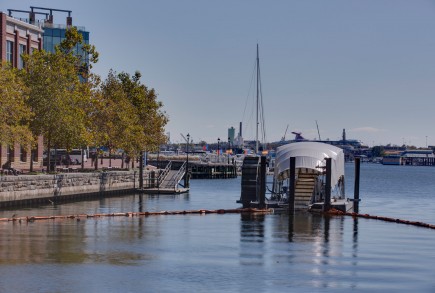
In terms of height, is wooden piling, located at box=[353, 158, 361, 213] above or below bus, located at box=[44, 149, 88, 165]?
below

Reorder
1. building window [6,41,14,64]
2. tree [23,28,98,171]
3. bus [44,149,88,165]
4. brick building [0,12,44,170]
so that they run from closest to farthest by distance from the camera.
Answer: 1. tree [23,28,98,171]
2. brick building [0,12,44,170]
3. building window [6,41,14,64]
4. bus [44,149,88,165]

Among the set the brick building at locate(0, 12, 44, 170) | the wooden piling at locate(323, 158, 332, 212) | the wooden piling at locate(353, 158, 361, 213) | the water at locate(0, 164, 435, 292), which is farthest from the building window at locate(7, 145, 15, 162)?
the wooden piling at locate(323, 158, 332, 212)

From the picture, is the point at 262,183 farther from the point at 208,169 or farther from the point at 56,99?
the point at 208,169

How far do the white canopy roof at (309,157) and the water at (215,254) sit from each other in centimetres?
478

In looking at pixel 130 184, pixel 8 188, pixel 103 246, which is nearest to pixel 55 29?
pixel 130 184

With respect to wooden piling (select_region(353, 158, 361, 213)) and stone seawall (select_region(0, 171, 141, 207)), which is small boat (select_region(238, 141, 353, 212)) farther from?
stone seawall (select_region(0, 171, 141, 207))

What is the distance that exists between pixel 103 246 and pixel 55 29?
445ft

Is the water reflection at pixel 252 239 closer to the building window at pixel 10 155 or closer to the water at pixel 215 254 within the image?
the water at pixel 215 254

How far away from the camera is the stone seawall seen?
2675 inches

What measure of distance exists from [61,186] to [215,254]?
40.6 metres

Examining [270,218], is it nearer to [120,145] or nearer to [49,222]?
[49,222]

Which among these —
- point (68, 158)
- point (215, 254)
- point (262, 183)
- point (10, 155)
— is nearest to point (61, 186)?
point (10, 155)

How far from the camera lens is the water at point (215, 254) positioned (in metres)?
33.8

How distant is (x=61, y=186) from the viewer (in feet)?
263
